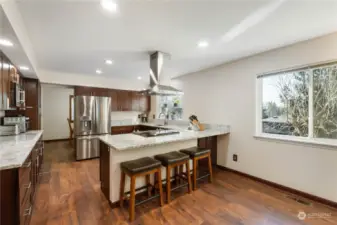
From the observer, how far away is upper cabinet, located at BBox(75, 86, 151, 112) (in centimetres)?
476

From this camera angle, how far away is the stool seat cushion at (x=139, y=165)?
1.99 meters

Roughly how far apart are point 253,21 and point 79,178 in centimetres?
383

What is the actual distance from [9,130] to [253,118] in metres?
4.33

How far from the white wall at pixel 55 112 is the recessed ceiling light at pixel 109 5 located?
233 inches

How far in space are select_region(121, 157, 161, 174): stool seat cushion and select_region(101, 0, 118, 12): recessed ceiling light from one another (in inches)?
71.4

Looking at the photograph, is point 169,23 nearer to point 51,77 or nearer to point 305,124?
point 305,124

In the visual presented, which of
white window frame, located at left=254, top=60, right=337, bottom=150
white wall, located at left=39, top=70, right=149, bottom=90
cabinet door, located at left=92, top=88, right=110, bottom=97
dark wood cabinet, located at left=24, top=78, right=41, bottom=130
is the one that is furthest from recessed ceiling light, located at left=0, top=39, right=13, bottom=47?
white window frame, located at left=254, top=60, right=337, bottom=150

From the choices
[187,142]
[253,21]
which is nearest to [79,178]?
[187,142]

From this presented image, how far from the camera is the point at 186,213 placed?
2.09m

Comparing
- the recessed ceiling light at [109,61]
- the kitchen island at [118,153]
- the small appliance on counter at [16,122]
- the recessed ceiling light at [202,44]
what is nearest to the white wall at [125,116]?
the recessed ceiling light at [109,61]

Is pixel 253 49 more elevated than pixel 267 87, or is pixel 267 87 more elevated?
pixel 253 49

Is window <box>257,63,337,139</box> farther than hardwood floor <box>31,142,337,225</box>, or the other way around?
window <box>257,63,337,139</box>

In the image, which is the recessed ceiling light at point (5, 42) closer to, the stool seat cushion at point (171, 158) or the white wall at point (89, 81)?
the stool seat cushion at point (171, 158)

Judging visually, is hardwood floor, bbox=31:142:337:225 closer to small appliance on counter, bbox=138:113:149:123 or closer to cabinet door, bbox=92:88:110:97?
cabinet door, bbox=92:88:110:97
